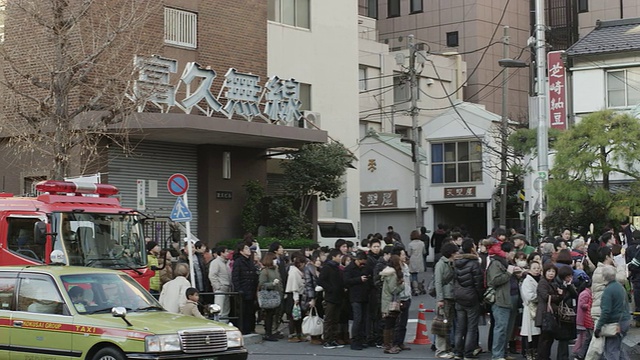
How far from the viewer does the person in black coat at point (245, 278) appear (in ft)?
62.7

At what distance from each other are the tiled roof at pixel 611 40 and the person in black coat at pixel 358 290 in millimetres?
22307

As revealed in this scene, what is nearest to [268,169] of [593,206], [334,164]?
[334,164]

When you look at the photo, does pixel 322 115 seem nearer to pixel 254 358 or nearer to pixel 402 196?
pixel 402 196

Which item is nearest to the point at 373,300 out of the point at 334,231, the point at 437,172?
the point at 334,231

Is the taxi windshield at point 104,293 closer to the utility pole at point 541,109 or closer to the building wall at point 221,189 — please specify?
the utility pole at point 541,109

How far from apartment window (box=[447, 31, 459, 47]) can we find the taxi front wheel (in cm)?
5011

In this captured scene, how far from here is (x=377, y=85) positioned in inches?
2000

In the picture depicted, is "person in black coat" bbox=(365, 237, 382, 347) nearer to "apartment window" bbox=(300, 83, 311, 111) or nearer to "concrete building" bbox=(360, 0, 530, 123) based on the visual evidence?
"apartment window" bbox=(300, 83, 311, 111)

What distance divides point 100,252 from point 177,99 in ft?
36.5

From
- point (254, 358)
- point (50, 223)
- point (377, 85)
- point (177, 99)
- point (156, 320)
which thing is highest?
point (377, 85)

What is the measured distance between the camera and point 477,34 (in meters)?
59.2

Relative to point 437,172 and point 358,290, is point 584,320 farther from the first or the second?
point 437,172

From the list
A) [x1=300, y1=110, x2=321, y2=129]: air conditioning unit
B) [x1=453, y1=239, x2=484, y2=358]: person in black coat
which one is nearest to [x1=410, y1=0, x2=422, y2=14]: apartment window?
[x1=300, y1=110, x2=321, y2=129]: air conditioning unit

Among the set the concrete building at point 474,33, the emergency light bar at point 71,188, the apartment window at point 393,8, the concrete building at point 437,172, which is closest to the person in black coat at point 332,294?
the emergency light bar at point 71,188
